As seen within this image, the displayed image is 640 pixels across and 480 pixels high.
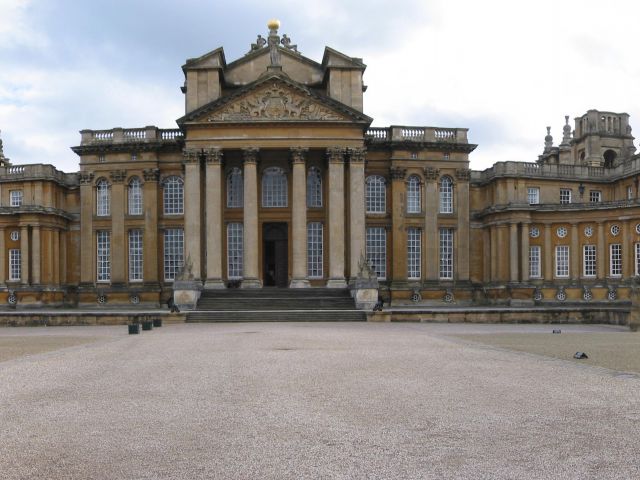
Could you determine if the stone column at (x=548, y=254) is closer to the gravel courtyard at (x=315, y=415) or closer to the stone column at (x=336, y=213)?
the stone column at (x=336, y=213)

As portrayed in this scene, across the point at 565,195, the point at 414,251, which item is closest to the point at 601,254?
the point at 565,195

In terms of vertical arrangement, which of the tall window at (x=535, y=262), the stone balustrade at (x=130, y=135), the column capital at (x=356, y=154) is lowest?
the tall window at (x=535, y=262)

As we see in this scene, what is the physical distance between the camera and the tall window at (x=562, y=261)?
51.1m

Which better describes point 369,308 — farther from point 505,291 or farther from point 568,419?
point 568,419

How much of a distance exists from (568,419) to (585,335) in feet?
56.3

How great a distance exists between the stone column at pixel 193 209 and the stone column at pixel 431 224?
1551 centimetres

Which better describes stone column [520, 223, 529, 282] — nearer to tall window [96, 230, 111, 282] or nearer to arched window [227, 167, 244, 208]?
arched window [227, 167, 244, 208]

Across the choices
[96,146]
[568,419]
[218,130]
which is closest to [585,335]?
[568,419]

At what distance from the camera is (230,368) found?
15898 millimetres

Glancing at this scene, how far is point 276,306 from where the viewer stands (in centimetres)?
Result: 3834

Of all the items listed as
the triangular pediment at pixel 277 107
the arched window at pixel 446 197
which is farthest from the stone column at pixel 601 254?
the triangular pediment at pixel 277 107

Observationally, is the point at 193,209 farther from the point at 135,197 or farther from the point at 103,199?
the point at 103,199

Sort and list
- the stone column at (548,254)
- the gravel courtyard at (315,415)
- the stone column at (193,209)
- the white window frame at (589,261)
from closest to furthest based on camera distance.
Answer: the gravel courtyard at (315,415), the stone column at (193,209), the white window frame at (589,261), the stone column at (548,254)

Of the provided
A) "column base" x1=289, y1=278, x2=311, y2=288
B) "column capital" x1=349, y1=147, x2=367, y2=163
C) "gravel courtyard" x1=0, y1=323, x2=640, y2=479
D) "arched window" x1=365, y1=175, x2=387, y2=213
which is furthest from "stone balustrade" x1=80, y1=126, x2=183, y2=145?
"gravel courtyard" x1=0, y1=323, x2=640, y2=479
